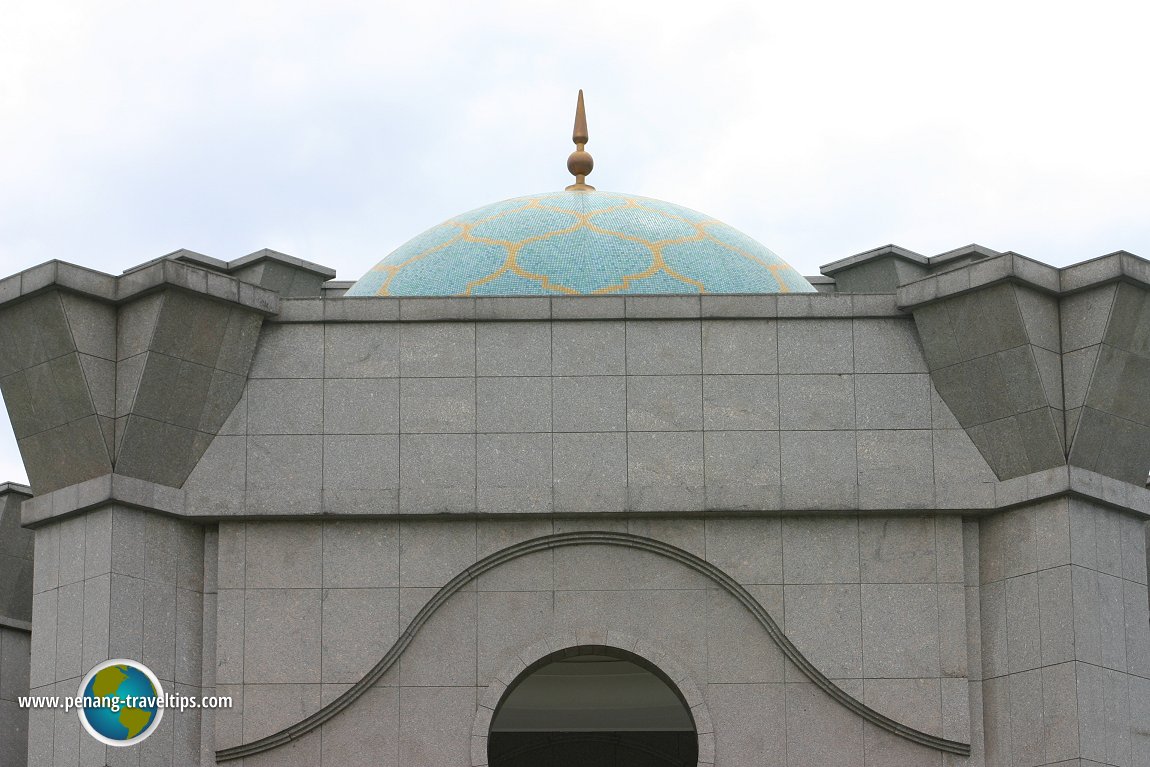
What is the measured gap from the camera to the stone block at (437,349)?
80.9 feet

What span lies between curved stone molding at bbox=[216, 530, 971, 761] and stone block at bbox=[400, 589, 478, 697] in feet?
0.31

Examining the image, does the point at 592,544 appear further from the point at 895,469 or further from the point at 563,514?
the point at 895,469

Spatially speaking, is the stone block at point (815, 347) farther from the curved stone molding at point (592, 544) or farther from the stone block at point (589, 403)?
the curved stone molding at point (592, 544)

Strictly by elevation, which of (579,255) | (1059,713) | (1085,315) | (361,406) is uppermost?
(579,255)

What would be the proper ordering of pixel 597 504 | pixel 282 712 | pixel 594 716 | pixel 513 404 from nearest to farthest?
pixel 282 712, pixel 597 504, pixel 513 404, pixel 594 716

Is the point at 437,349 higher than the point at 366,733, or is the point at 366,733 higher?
the point at 437,349

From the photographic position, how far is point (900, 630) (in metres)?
24.0

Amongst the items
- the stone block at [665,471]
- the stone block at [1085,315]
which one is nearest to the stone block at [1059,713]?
the stone block at [1085,315]

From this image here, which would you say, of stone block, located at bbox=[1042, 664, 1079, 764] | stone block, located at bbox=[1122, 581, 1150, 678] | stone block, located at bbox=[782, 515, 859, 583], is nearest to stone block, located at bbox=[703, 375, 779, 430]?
stone block, located at bbox=[782, 515, 859, 583]

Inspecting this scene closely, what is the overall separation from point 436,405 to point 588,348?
1.91 m

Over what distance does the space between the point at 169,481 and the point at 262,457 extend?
1.10 metres

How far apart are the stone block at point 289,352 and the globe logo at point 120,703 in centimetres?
378

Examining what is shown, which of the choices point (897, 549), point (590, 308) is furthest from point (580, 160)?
point (897, 549)

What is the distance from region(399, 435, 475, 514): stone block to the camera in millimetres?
24203
